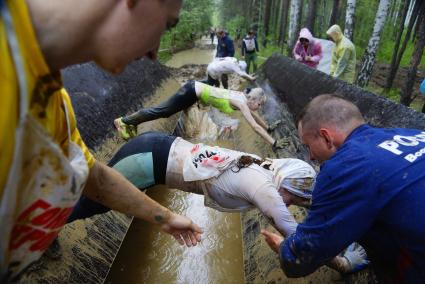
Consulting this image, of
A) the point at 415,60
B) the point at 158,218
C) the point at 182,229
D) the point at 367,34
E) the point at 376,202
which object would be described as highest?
the point at 376,202

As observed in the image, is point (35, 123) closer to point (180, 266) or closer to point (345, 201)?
point (345, 201)

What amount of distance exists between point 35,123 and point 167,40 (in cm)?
1852

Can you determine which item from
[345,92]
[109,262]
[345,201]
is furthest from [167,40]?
[345,201]

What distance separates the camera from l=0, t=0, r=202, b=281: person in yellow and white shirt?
63 centimetres

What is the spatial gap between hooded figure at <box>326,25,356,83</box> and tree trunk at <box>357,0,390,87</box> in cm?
153

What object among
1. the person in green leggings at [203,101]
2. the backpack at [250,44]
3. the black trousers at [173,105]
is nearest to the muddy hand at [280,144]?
the person in green leggings at [203,101]

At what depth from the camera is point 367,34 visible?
16469 millimetres

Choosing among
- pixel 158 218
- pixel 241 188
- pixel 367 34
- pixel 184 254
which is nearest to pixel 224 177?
pixel 241 188

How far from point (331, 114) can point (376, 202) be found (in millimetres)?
538

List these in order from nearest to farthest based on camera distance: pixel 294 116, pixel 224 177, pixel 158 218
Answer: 1. pixel 158 218
2. pixel 224 177
3. pixel 294 116

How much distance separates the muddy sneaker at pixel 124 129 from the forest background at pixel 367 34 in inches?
203

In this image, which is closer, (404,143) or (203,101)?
(404,143)

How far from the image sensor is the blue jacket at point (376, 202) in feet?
4.46

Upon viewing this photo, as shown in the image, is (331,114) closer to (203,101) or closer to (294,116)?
(294,116)
